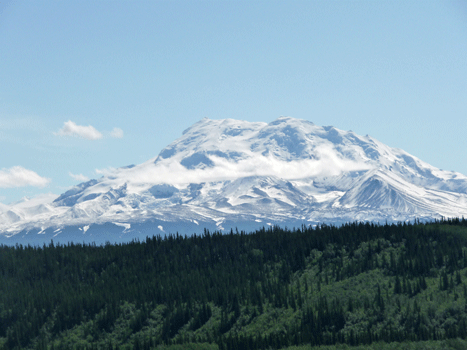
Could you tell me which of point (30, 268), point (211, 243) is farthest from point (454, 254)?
point (30, 268)

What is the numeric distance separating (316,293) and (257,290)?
1028 centimetres

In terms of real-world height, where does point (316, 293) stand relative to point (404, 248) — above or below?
below

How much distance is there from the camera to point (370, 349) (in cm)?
6769

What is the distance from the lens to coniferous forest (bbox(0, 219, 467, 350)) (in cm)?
7888

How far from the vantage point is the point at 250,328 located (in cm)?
8981

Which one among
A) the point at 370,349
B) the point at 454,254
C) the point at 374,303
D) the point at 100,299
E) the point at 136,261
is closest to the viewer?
the point at 370,349

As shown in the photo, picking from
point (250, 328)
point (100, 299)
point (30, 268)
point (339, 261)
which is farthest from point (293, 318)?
point (30, 268)

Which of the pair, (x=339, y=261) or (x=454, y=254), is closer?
(x=454, y=254)

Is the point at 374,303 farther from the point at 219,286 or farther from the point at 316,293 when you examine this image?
the point at 219,286

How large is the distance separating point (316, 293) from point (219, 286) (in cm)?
1906

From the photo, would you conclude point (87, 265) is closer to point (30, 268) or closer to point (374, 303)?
point (30, 268)

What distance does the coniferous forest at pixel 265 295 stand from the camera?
7888cm

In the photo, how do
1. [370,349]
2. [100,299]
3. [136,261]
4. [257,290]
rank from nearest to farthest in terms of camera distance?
[370,349] < [257,290] < [100,299] < [136,261]

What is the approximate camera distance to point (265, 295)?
98.2 m
